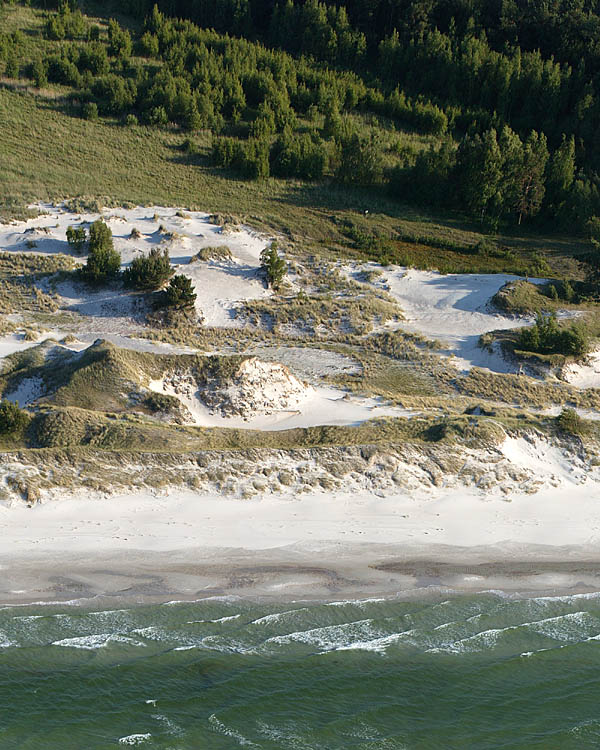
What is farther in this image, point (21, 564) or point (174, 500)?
point (174, 500)

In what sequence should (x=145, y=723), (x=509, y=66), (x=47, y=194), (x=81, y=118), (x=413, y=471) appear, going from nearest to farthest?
(x=145, y=723) → (x=413, y=471) → (x=47, y=194) → (x=81, y=118) → (x=509, y=66)

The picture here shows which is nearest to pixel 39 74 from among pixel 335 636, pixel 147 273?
pixel 147 273

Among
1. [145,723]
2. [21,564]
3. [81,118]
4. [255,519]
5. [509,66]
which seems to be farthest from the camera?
[509,66]

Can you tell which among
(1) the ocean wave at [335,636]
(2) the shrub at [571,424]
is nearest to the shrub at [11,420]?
(1) the ocean wave at [335,636]

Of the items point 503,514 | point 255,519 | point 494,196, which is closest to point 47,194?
point 494,196

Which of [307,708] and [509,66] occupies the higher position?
[509,66]

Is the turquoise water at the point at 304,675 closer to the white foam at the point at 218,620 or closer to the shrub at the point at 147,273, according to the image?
the white foam at the point at 218,620

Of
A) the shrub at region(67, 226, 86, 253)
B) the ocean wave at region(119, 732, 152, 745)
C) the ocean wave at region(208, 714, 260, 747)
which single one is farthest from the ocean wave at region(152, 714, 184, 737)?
the shrub at region(67, 226, 86, 253)

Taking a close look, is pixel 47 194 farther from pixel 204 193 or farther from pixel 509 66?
pixel 509 66
